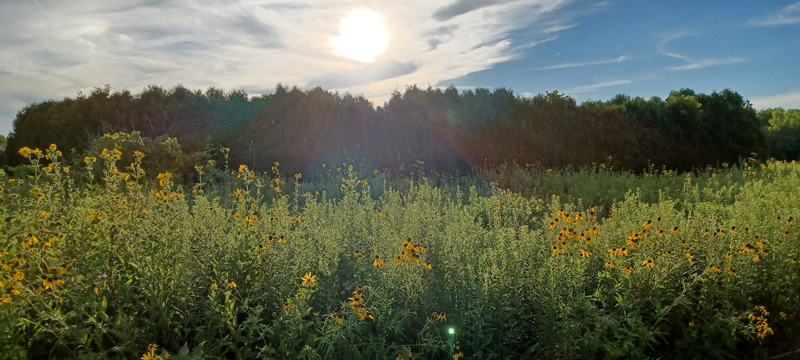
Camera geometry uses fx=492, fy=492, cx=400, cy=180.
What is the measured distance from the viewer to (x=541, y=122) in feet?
40.8

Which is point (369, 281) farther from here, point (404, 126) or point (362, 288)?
point (404, 126)

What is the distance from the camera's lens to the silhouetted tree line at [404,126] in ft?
38.4

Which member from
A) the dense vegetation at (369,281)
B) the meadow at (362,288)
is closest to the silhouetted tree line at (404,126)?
the dense vegetation at (369,281)

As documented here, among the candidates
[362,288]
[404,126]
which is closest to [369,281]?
[362,288]

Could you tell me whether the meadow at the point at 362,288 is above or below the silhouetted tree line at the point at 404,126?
below

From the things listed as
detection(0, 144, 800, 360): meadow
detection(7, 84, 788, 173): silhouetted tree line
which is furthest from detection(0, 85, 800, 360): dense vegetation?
detection(7, 84, 788, 173): silhouetted tree line

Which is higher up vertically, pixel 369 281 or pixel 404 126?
pixel 404 126

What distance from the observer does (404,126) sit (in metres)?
11.7

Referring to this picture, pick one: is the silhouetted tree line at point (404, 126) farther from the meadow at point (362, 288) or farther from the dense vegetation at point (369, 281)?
the meadow at point (362, 288)

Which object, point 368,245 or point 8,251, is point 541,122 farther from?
point 8,251

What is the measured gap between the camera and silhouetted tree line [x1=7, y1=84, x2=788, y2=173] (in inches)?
461

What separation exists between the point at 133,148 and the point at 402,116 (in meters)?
5.89

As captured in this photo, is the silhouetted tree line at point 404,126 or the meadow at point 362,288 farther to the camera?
the silhouetted tree line at point 404,126

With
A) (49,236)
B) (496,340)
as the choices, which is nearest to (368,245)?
(496,340)
